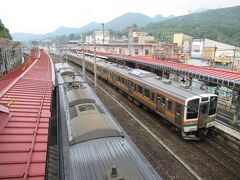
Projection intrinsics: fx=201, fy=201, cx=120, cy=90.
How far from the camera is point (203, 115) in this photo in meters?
14.1

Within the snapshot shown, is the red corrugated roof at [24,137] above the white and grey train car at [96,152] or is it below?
above

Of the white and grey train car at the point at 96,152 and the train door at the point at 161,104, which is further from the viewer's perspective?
the train door at the point at 161,104

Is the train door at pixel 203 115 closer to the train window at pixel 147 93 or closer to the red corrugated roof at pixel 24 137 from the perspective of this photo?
the train window at pixel 147 93

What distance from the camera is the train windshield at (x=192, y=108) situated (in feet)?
44.9

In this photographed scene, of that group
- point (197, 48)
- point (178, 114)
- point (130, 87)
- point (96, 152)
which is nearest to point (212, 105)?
point (178, 114)

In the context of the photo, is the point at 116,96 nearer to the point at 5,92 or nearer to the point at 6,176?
the point at 5,92

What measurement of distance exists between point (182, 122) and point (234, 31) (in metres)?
105

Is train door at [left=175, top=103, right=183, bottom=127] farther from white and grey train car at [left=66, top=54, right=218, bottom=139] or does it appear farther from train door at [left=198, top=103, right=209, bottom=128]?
train door at [left=198, top=103, right=209, bottom=128]

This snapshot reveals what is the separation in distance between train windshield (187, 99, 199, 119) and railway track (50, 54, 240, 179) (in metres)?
2.03

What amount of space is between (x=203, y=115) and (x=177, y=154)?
3.41 m

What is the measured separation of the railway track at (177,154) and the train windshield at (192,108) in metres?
2.03

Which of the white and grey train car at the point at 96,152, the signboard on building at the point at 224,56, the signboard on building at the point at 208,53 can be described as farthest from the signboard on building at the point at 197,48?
the white and grey train car at the point at 96,152

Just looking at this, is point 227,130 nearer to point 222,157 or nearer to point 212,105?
point 212,105

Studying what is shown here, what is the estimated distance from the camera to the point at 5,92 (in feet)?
39.6
